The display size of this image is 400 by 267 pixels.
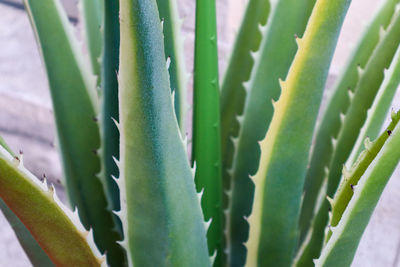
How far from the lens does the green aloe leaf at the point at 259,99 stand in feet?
1.20

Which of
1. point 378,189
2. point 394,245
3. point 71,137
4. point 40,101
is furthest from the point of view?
point 40,101

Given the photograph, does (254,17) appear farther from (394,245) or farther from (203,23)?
(394,245)

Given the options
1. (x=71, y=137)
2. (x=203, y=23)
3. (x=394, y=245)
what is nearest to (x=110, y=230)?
(x=71, y=137)

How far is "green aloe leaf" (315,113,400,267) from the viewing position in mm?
245

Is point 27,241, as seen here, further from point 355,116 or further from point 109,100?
point 355,116

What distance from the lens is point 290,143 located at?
0.31m

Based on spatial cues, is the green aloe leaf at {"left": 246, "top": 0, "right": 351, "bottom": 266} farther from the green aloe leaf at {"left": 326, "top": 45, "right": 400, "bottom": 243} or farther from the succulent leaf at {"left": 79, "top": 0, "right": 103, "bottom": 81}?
the succulent leaf at {"left": 79, "top": 0, "right": 103, "bottom": 81}

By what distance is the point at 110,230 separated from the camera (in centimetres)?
41

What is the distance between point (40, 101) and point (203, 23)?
0.63m

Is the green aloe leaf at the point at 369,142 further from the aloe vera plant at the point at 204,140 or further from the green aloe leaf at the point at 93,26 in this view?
the green aloe leaf at the point at 93,26

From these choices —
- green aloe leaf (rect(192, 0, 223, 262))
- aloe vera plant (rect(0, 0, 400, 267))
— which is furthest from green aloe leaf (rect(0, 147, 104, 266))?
green aloe leaf (rect(192, 0, 223, 262))

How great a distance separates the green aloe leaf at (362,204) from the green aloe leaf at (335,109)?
0.52ft

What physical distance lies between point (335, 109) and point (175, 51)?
0.54ft

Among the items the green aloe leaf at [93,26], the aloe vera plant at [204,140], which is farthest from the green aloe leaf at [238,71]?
the green aloe leaf at [93,26]
